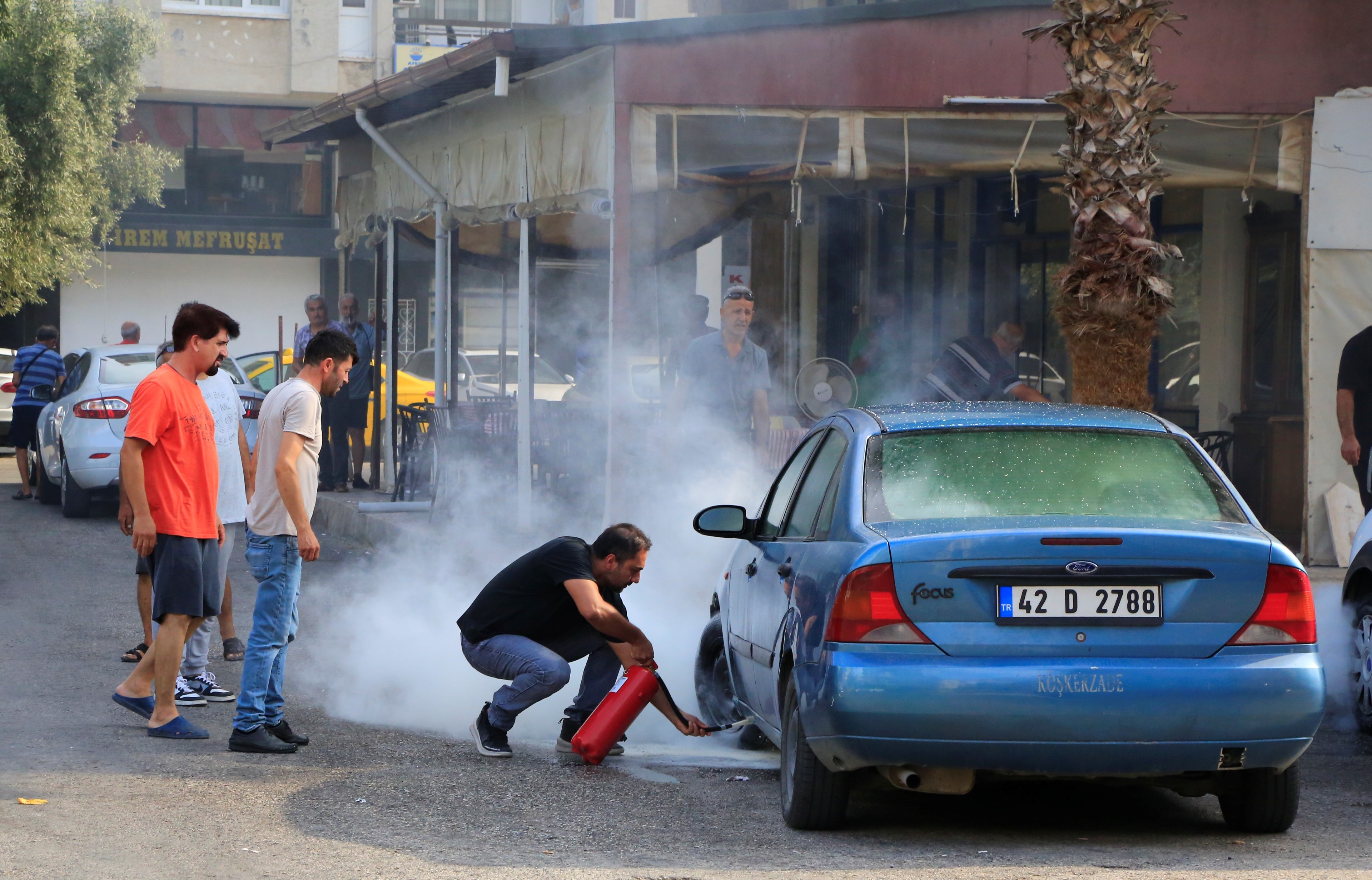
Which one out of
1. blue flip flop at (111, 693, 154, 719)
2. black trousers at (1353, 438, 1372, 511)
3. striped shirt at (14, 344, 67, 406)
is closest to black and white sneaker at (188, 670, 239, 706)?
blue flip flop at (111, 693, 154, 719)

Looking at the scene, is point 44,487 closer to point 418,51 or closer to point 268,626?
point 268,626

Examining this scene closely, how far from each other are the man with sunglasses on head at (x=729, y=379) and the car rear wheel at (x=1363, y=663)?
422 cm

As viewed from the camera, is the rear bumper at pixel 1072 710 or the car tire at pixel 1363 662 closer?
the rear bumper at pixel 1072 710

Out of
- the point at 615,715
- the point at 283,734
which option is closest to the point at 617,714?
the point at 615,715

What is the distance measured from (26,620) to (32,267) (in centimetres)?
1550

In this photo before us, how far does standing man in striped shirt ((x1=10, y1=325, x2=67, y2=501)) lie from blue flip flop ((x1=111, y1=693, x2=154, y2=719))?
1044cm

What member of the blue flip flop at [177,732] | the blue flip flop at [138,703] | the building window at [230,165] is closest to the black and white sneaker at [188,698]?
the blue flip flop at [138,703]

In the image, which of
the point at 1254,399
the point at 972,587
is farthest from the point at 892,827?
the point at 1254,399

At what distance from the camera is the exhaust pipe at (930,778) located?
4777 millimetres

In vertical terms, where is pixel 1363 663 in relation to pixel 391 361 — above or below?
below

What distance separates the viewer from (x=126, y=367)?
607 inches

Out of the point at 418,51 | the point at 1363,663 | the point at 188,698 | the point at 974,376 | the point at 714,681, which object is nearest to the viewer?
the point at 1363,663

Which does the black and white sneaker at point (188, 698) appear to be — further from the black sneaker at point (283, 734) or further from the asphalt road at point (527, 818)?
the black sneaker at point (283, 734)

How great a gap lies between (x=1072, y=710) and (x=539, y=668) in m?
2.55
